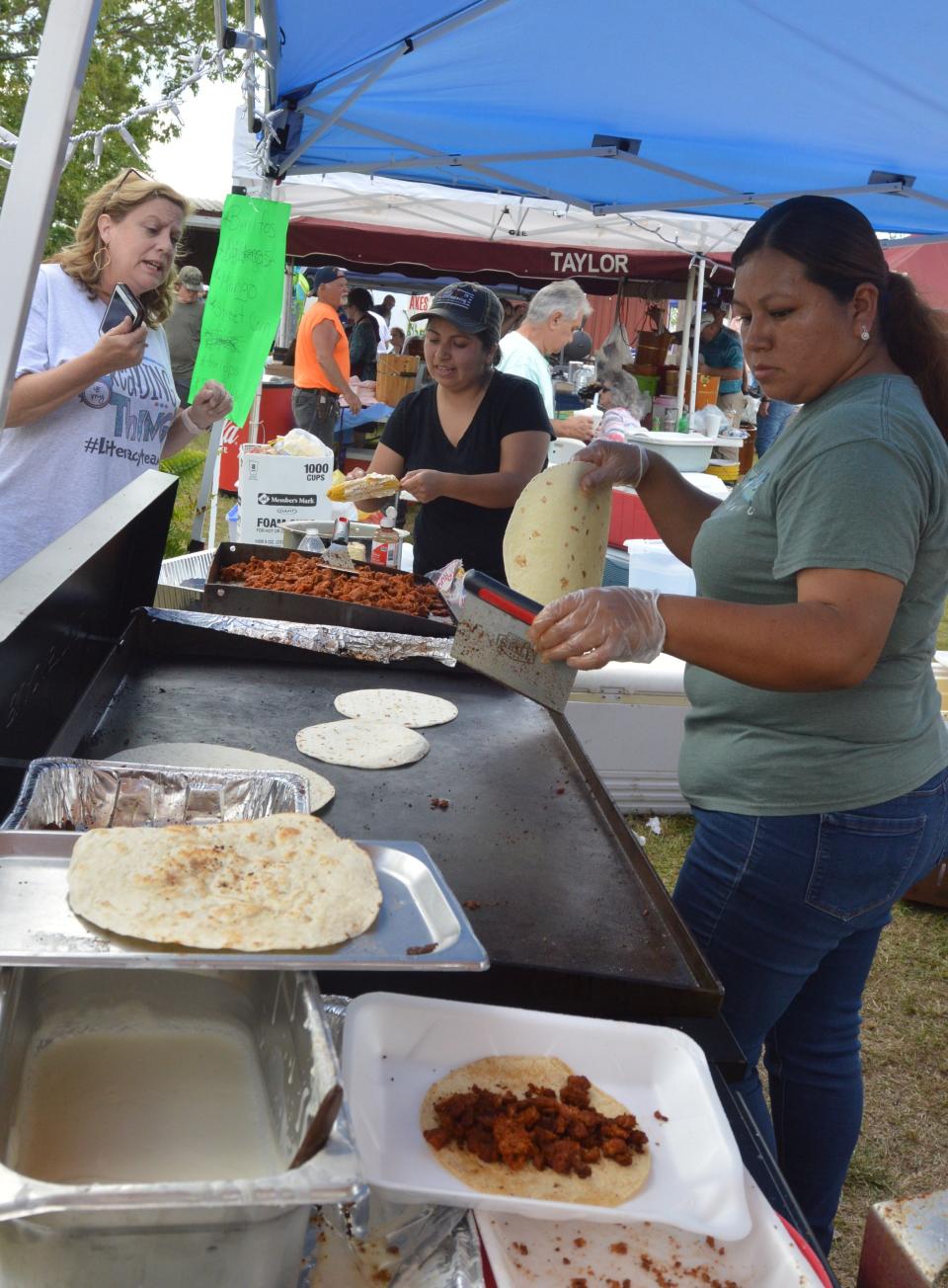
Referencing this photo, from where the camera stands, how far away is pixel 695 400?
10.0m

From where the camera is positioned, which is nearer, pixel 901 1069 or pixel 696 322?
pixel 901 1069

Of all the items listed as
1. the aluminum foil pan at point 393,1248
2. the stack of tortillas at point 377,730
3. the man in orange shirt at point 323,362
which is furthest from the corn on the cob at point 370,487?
the man in orange shirt at point 323,362

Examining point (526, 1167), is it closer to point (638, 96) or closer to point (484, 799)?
point (484, 799)

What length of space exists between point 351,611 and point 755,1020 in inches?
71.6

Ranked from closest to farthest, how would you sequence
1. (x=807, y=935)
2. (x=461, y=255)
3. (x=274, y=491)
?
1. (x=807, y=935)
2. (x=274, y=491)
3. (x=461, y=255)

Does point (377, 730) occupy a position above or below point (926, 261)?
below

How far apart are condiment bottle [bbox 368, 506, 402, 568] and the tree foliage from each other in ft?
30.6

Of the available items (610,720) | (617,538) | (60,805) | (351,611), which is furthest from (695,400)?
(60,805)

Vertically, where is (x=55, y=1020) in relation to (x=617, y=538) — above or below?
below

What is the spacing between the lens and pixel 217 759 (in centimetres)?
218

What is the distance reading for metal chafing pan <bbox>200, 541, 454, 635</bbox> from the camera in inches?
126

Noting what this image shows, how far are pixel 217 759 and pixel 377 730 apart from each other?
1.56ft

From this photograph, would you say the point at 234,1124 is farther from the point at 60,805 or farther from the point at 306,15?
the point at 306,15

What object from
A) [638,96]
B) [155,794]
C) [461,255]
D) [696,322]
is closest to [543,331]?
[638,96]
